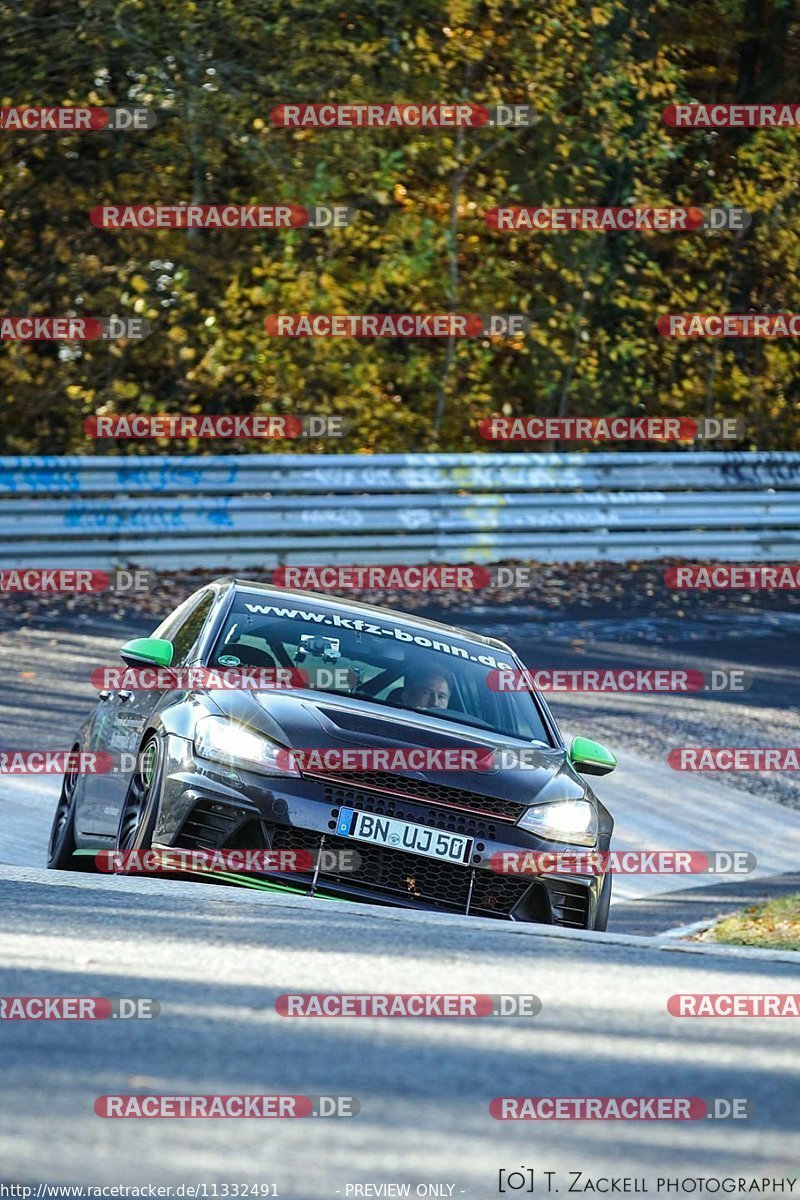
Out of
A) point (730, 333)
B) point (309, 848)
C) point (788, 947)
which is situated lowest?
point (788, 947)

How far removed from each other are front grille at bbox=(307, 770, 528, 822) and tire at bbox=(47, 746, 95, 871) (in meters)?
1.59

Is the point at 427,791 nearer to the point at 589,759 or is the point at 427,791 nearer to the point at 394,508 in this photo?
the point at 589,759

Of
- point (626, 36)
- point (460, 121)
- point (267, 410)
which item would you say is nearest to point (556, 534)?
point (267, 410)

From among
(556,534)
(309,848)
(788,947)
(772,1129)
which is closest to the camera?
(772,1129)

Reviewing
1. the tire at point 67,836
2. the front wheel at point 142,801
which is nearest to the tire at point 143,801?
the front wheel at point 142,801

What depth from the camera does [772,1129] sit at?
13.9 ft

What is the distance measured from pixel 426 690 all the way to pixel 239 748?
49.8 inches

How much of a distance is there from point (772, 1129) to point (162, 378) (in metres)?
16.9

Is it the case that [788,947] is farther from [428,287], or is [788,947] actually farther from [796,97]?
[796,97]

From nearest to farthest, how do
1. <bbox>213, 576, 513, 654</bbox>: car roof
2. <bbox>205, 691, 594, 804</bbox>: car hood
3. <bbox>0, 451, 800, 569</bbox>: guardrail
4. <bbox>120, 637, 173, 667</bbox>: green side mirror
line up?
1. <bbox>205, 691, 594, 804</bbox>: car hood
2. <bbox>120, 637, 173, 667</bbox>: green side mirror
3. <bbox>213, 576, 513, 654</bbox>: car roof
4. <bbox>0, 451, 800, 569</bbox>: guardrail

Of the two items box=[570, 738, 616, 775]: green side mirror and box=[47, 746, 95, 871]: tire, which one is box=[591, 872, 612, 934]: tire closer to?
box=[570, 738, 616, 775]: green side mirror

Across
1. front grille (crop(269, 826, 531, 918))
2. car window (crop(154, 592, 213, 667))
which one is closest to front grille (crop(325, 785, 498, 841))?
front grille (crop(269, 826, 531, 918))

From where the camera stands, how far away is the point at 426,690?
8.12m

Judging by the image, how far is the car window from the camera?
8234 millimetres
